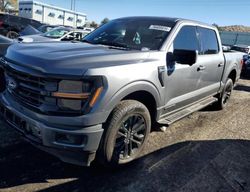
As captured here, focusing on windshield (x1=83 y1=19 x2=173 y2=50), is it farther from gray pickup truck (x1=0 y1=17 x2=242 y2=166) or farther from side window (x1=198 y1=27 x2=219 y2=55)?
side window (x1=198 y1=27 x2=219 y2=55)

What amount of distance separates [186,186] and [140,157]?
0.83 meters

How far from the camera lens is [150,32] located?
14.6 ft

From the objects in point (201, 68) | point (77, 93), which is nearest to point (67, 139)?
point (77, 93)

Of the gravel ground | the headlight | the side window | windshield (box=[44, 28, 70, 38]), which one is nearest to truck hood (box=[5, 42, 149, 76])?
the headlight

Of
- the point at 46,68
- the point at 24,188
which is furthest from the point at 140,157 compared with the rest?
the point at 46,68

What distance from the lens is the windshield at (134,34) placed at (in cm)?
430

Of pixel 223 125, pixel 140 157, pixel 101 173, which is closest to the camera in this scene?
pixel 101 173

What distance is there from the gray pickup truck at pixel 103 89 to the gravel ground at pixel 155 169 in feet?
0.95

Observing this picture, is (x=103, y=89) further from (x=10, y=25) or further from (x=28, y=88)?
(x=10, y=25)

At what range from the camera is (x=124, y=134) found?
3609 mm

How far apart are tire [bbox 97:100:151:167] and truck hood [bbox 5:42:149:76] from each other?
1.74 feet

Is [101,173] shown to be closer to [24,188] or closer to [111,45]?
[24,188]

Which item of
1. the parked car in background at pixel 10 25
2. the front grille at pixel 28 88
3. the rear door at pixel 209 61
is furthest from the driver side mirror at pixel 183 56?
the parked car in background at pixel 10 25

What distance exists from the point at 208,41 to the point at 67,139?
3607 mm
